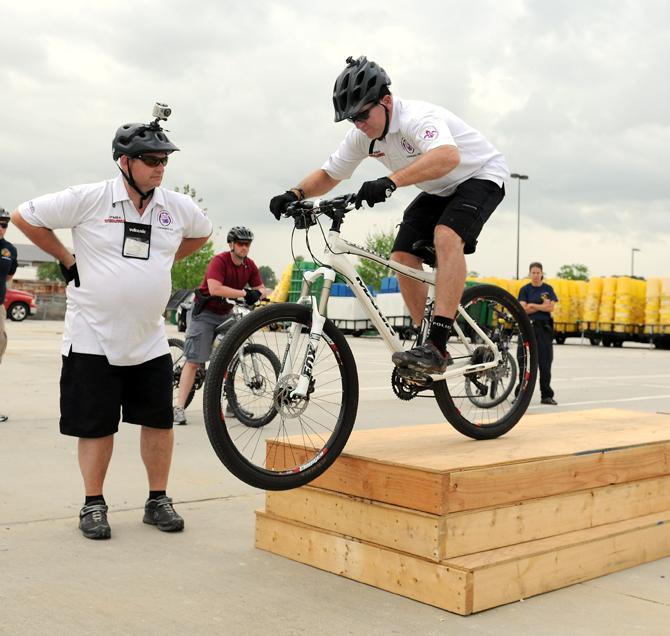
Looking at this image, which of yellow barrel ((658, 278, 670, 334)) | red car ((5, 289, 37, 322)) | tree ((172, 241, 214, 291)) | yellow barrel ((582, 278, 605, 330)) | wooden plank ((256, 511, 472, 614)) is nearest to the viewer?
wooden plank ((256, 511, 472, 614))

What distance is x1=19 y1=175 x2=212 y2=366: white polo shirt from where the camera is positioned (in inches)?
187

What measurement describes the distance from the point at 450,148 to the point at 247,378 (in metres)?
1.59

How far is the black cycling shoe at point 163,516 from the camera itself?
4.87 m

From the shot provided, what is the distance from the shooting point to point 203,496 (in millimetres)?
5879

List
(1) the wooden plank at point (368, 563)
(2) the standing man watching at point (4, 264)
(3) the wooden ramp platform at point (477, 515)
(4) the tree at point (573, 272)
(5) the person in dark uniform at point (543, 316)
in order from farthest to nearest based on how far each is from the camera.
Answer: (4) the tree at point (573, 272) < (5) the person in dark uniform at point (543, 316) < (2) the standing man watching at point (4, 264) < (3) the wooden ramp platform at point (477, 515) < (1) the wooden plank at point (368, 563)

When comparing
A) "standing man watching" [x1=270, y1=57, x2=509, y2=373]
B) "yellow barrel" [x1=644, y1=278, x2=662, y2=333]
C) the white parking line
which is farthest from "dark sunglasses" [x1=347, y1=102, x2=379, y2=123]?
"yellow barrel" [x1=644, y1=278, x2=662, y2=333]

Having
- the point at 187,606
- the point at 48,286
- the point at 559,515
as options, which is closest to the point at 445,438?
the point at 559,515

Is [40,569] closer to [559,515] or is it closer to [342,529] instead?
[342,529]

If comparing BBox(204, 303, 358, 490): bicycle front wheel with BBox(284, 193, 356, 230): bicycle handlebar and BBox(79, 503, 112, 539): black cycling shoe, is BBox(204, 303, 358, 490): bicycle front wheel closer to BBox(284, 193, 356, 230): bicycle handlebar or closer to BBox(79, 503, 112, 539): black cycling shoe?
BBox(284, 193, 356, 230): bicycle handlebar

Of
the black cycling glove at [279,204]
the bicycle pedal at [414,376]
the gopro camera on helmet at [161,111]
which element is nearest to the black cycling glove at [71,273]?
the gopro camera on helmet at [161,111]

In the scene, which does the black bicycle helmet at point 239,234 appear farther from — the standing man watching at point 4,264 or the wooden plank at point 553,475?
the wooden plank at point 553,475

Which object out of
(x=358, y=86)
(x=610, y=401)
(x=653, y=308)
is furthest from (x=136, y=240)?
(x=653, y=308)

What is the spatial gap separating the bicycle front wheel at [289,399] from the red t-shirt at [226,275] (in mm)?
4652

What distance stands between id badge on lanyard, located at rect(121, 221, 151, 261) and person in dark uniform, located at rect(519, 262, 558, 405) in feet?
27.4
